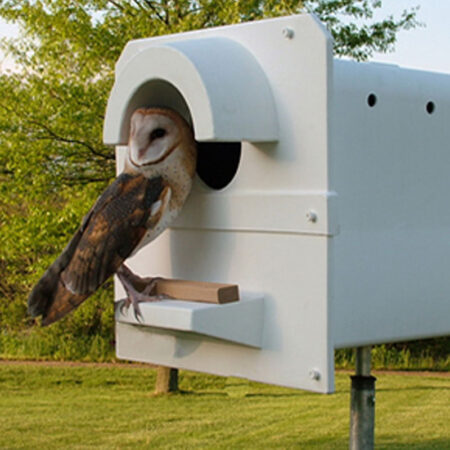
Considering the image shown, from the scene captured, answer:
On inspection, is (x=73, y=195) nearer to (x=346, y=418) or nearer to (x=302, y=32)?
(x=346, y=418)

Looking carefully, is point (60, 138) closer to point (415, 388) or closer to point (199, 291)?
point (415, 388)

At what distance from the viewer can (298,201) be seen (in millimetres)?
3213

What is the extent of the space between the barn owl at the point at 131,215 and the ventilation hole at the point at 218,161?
1.44 feet

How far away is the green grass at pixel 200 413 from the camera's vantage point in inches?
274

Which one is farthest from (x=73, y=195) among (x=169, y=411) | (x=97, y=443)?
(x=97, y=443)

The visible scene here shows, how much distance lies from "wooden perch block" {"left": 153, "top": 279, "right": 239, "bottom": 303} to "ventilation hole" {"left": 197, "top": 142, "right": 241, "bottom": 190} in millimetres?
715

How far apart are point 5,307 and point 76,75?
4482 millimetres

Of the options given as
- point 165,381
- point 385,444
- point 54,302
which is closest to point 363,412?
point 54,302

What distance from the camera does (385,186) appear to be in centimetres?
348

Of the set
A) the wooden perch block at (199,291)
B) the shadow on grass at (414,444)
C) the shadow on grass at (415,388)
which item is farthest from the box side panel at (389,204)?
the shadow on grass at (415,388)

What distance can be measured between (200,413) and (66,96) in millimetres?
3378

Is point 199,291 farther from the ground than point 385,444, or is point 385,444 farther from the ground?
point 199,291

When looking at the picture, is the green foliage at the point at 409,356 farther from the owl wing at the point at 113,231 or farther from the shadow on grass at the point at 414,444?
the owl wing at the point at 113,231

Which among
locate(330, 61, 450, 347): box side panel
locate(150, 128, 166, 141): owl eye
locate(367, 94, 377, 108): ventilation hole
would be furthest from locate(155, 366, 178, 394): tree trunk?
locate(367, 94, 377, 108): ventilation hole
